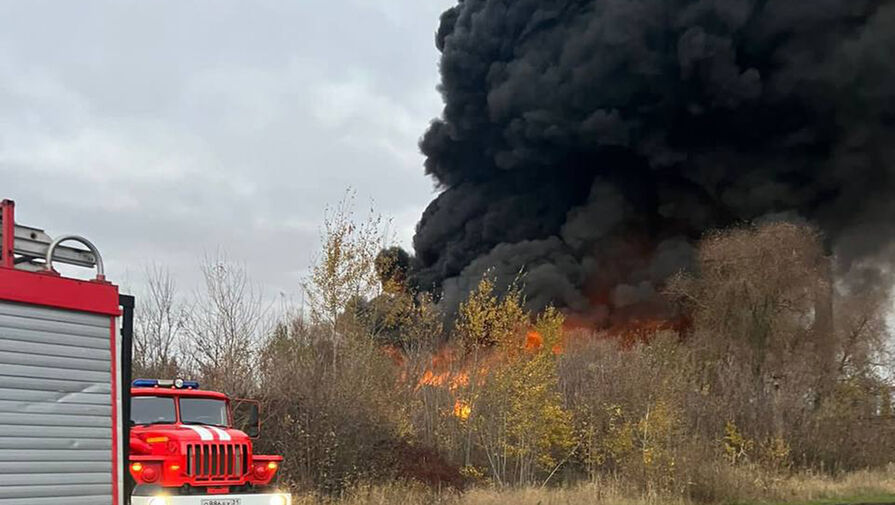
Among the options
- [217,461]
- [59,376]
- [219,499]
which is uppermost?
[59,376]

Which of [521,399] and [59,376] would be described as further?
[521,399]

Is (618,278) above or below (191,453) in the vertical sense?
above

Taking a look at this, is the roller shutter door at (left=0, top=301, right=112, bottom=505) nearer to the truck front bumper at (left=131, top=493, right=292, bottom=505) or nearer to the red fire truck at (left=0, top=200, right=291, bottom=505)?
the red fire truck at (left=0, top=200, right=291, bottom=505)

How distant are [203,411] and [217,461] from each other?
1.20 metres

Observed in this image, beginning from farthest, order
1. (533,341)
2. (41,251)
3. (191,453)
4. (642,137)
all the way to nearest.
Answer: (642,137)
(533,341)
(191,453)
(41,251)

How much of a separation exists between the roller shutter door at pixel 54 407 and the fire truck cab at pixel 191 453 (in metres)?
4.14

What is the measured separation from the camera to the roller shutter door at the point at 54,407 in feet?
20.3

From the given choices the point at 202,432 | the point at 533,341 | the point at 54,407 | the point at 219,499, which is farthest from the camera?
the point at 533,341

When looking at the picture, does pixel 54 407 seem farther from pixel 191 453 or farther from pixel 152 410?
pixel 152 410

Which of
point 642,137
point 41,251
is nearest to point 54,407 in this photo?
point 41,251

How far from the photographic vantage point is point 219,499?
11.0 meters

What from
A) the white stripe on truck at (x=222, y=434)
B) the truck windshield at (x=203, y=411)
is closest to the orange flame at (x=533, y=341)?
the truck windshield at (x=203, y=411)

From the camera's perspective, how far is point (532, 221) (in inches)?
1698

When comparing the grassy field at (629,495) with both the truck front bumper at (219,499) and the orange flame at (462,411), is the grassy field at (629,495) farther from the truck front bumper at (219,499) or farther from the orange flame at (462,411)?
the truck front bumper at (219,499)
